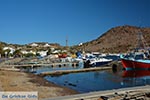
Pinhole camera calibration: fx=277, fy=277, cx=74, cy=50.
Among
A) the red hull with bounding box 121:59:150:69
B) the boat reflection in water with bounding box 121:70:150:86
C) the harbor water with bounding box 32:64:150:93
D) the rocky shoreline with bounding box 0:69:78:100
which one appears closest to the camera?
the rocky shoreline with bounding box 0:69:78:100

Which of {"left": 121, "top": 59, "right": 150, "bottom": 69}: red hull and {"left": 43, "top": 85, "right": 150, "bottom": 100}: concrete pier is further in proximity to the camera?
{"left": 121, "top": 59, "right": 150, "bottom": 69}: red hull

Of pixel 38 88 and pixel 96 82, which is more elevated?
pixel 38 88

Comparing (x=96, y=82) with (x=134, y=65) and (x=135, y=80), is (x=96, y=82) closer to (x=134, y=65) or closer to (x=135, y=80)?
(x=135, y=80)

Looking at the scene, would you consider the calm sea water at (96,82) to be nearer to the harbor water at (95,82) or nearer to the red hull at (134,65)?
the harbor water at (95,82)

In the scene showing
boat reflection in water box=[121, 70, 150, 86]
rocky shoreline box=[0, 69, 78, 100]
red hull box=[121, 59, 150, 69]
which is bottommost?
boat reflection in water box=[121, 70, 150, 86]

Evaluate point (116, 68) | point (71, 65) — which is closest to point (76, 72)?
point (116, 68)

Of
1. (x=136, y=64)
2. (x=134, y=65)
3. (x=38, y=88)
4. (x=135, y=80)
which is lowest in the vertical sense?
(x=135, y=80)

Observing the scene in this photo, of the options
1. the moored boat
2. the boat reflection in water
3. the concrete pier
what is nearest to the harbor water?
the boat reflection in water

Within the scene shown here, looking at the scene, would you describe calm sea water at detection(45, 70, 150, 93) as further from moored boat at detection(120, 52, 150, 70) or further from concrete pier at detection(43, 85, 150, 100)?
moored boat at detection(120, 52, 150, 70)

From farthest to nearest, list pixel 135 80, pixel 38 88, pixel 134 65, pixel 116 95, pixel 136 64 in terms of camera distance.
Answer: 1. pixel 134 65
2. pixel 136 64
3. pixel 135 80
4. pixel 38 88
5. pixel 116 95

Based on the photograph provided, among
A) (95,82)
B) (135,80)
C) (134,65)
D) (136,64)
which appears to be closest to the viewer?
(95,82)

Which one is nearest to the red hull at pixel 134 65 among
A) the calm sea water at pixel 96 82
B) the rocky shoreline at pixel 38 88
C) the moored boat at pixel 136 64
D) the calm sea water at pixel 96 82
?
the moored boat at pixel 136 64

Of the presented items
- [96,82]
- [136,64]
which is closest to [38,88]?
[96,82]

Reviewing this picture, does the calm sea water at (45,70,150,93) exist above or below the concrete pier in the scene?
below
